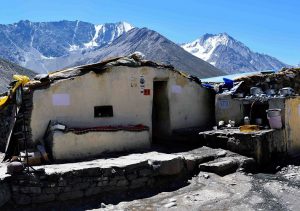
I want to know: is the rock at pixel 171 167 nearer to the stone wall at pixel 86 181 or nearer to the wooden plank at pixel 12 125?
the stone wall at pixel 86 181

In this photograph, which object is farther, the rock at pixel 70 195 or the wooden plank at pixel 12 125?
the wooden plank at pixel 12 125

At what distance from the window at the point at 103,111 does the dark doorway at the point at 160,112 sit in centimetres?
263

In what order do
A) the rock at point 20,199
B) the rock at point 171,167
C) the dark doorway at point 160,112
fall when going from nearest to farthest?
1. the rock at point 20,199
2. the rock at point 171,167
3. the dark doorway at point 160,112

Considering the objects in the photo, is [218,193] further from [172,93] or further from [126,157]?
[172,93]

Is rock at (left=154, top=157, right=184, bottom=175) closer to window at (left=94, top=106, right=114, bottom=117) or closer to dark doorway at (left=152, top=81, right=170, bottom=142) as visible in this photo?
window at (left=94, top=106, right=114, bottom=117)

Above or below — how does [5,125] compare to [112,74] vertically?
below

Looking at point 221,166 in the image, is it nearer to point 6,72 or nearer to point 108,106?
point 108,106

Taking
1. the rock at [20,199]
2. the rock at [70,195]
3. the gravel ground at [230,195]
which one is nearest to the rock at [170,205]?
the gravel ground at [230,195]

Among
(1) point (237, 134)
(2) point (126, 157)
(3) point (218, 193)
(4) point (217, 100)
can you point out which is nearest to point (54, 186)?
(2) point (126, 157)

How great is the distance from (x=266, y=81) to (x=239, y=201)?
748 centimetres

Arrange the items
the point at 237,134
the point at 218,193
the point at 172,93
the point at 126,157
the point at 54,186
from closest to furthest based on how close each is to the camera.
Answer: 1. the point at 54,186
2. the point at 218,193
3. the point at 126,157
4. the point at 237,134
5. the point at 172,93

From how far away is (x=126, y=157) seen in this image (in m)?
11.6

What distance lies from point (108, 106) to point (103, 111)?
0.21 m

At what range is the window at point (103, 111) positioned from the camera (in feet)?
42.4
